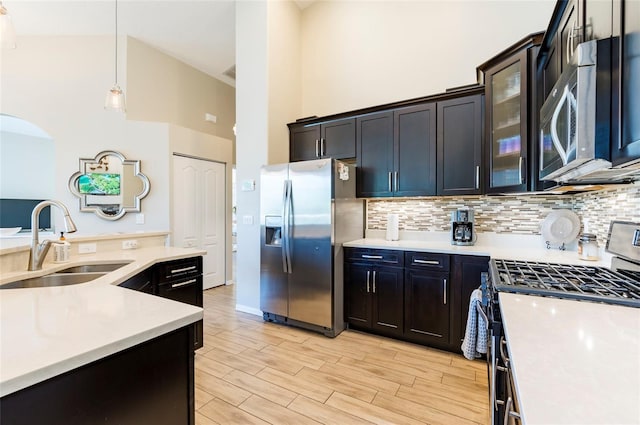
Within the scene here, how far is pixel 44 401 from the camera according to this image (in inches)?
29.5

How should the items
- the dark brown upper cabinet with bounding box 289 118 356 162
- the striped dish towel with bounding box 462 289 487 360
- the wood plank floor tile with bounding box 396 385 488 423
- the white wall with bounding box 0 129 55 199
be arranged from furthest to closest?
the white wall with bounding box 0 129 55 199 → the dark brown upper cabinet with bounding box 289 118 356 162 → the striped dish towel with bounding box 462 289 487 360 → the wood plank floor tile with bounding box 396 385 488 423

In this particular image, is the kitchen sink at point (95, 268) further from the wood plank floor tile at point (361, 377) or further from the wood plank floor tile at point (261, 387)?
the wood plank floor tile at point (361, 377)

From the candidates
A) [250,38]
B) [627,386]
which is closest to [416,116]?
[250,38]

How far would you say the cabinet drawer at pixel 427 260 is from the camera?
2637 mm

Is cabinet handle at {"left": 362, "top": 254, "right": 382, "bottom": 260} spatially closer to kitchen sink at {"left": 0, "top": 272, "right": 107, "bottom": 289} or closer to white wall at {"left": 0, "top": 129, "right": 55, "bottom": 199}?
kitchen sink at {"left": 0, "top": 272, "right": 107, "bottom": 289}

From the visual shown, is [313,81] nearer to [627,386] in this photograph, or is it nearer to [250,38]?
[250,38]

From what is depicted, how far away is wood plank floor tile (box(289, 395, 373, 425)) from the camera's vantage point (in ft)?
5.84

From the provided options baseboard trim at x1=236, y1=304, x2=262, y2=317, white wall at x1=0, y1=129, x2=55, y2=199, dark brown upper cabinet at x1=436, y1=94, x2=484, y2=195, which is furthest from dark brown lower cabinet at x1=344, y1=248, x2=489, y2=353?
white wall at x1=0, y1=129, x2=55, y2=199

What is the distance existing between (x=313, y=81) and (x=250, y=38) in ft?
3.22

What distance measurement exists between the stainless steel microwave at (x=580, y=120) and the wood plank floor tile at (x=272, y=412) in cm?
195

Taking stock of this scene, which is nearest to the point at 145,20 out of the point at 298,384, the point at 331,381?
the point at 298,384

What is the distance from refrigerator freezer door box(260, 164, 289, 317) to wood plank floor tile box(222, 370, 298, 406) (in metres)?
1.01

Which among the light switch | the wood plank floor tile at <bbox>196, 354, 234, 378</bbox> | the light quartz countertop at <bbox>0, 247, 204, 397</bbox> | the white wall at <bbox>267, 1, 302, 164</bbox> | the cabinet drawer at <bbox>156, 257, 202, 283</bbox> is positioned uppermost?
the white wall at <bbox>267, 1, 302, 164</bbox>

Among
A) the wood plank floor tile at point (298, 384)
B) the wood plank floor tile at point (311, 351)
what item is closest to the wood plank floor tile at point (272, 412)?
the wood plank floor tile at point (298, 384)
